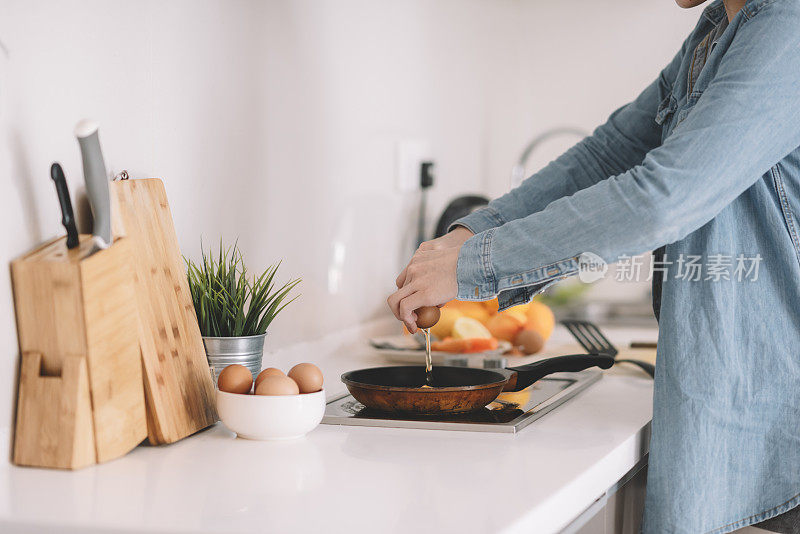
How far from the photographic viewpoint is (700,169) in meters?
0.90

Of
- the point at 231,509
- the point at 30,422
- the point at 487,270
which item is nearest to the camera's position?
the point at 231,509

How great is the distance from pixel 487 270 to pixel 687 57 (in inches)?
16.8

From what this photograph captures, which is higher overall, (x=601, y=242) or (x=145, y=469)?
(x=601, y=242)

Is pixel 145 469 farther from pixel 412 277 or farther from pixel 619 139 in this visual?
pixel 619 139

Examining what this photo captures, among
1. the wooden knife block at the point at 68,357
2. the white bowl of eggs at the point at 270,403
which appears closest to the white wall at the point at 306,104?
the wooden knife block at the point at 68,357

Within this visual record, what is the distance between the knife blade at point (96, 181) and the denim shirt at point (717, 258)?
39cm

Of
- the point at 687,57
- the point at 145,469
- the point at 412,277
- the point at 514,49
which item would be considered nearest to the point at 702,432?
the point at 412,277

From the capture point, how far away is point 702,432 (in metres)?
0.99

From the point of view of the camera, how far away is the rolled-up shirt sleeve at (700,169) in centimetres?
90

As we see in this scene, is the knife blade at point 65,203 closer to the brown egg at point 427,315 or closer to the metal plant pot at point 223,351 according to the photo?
the metal plant pot at point 223,351

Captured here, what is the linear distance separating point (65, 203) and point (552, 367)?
687 millimetres

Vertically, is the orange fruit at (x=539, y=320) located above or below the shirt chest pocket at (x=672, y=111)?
below

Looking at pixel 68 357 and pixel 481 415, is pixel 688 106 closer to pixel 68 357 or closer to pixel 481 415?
pixel 481 415

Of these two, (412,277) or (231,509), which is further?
(412,277)
